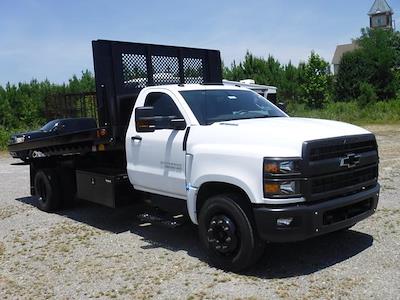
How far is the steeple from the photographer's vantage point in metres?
147

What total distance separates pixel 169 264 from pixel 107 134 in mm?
2417

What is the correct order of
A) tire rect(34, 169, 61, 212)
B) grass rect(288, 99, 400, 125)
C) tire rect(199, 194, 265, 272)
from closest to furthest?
1. tire rect(199, 194, 265, 272)
2. tire rect(34, 169, 61, 212)
3. grass rect(288, 99, 400, 125)

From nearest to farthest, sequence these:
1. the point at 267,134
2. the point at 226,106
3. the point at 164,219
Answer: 1. the point at 267,134
2. the point at 226,106
3. the point at 164,219

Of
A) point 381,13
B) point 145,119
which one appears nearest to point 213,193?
point 145,119

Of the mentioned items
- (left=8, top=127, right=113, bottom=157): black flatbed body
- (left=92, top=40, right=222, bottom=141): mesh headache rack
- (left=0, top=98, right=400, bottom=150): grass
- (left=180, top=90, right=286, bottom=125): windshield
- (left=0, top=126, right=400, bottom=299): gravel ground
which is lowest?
(left=0, top=126, right=400, bottom=299): gravel ground

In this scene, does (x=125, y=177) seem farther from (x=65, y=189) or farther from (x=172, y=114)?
(x=65, y=189)

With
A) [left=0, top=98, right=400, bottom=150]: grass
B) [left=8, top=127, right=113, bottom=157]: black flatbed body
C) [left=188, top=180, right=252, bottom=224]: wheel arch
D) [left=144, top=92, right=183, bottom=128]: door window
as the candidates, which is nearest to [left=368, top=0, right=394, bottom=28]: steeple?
[left=0, top=98, right=400, bottom=150]: grass

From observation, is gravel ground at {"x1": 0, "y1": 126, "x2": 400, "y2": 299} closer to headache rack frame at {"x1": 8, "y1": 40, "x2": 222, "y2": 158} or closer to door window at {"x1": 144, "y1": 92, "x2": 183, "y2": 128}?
headache rack frame at {"x1": 8, "y1": 40, "x2": 222, "y2": 158}

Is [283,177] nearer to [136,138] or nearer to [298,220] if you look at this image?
[298,220]

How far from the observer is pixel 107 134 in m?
7.60

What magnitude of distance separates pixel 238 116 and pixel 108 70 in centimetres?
224

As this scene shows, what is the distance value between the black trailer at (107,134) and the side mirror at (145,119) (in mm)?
1282

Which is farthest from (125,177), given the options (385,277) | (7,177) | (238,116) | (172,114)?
(7,177)

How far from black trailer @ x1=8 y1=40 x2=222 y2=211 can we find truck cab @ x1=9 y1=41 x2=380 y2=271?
2 cm
